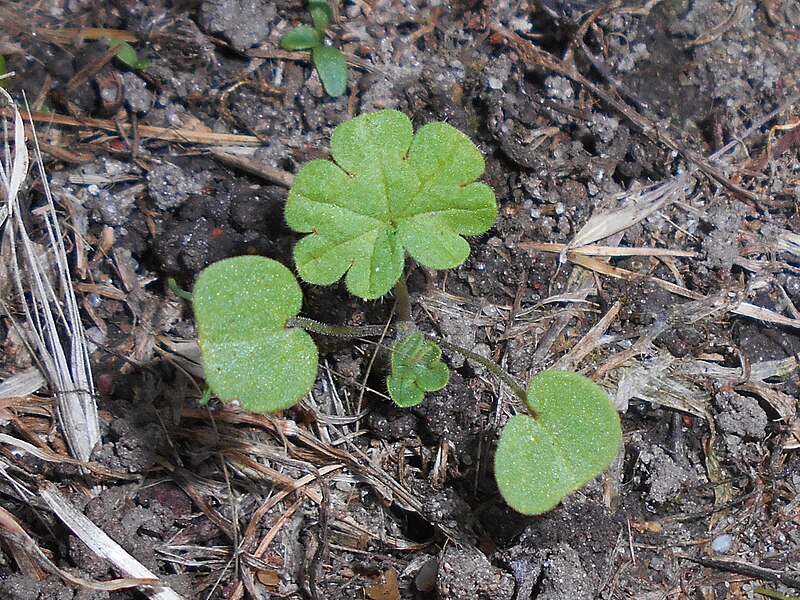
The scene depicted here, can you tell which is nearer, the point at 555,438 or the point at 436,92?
the point at 555,438

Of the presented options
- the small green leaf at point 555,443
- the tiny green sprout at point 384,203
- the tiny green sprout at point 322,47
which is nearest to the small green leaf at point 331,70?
the tiny green sprout at point 322,47

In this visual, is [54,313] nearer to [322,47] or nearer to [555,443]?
[322,47]

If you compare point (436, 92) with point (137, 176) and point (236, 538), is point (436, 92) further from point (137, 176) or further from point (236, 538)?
point (236, 538)

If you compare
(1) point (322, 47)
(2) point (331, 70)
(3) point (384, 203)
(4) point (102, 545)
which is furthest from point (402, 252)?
(4) point (102, 545)

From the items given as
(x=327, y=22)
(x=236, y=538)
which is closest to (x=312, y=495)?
(x=236, y=538)

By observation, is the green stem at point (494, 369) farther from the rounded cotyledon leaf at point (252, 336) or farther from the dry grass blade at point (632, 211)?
the dry grass blade at point (632, 211)

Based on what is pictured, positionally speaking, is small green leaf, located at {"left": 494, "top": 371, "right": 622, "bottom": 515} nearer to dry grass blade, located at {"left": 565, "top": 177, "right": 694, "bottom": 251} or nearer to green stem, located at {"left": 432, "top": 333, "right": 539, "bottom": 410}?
green stem, located at {"left": 432, "top": 333, "right": 539, "bottom": 410}

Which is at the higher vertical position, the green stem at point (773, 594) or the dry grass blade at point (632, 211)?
the dry grass blade at point (632, 211)
